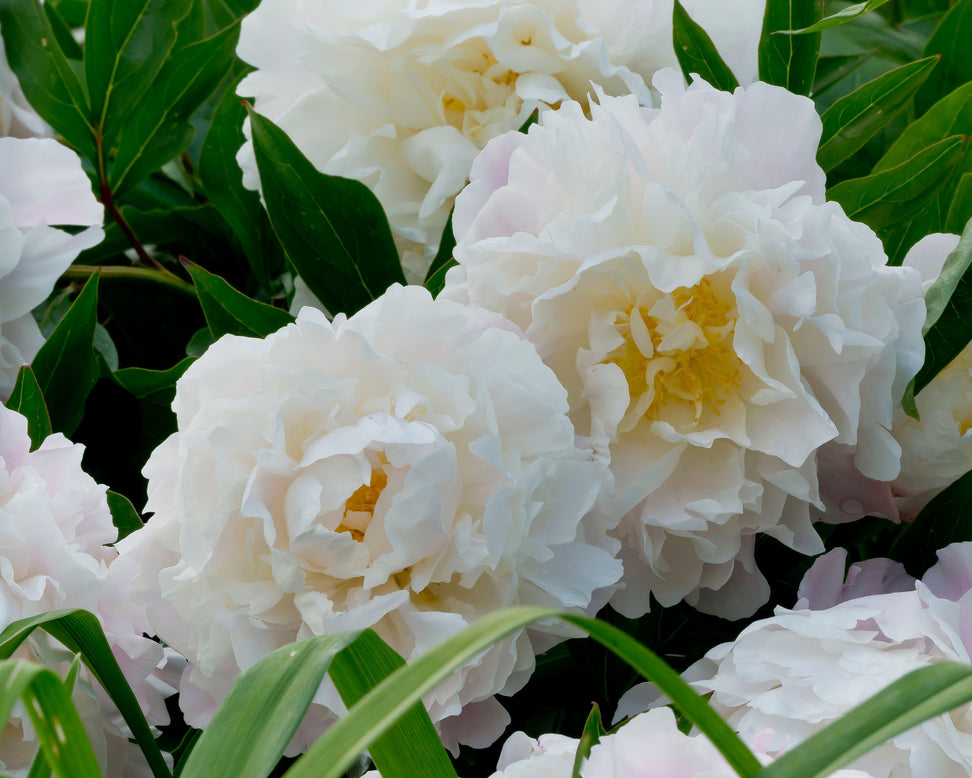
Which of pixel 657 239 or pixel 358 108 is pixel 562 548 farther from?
pixel 358 108

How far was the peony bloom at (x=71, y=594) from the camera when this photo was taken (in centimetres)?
34

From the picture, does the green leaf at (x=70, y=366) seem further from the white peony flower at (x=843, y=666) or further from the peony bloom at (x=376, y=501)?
the white peony flower at (x=843, y=666)

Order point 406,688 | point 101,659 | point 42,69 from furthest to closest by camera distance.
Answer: point 42,69 → point 101,659 → point 406,688

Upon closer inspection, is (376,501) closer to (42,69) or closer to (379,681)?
(379,681)

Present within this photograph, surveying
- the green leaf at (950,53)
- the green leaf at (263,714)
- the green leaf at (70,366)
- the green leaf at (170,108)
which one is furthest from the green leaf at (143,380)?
the green leaf at (950,53)

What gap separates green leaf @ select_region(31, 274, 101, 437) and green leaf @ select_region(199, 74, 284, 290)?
108 mm

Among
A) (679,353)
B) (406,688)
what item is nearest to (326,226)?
(679,353)

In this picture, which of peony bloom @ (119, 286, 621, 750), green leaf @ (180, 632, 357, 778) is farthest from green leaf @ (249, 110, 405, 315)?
green leaf @ (180, 632, 357, 778)

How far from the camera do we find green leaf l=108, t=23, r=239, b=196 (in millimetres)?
533

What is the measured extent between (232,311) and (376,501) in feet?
0.39

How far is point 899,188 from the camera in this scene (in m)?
0.40

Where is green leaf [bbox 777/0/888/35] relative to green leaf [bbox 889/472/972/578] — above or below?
above

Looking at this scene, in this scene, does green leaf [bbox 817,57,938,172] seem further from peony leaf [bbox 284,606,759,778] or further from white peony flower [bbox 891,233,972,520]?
peony leaf [bbox 284,606,759,778]

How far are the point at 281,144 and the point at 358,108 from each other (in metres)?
0.05
